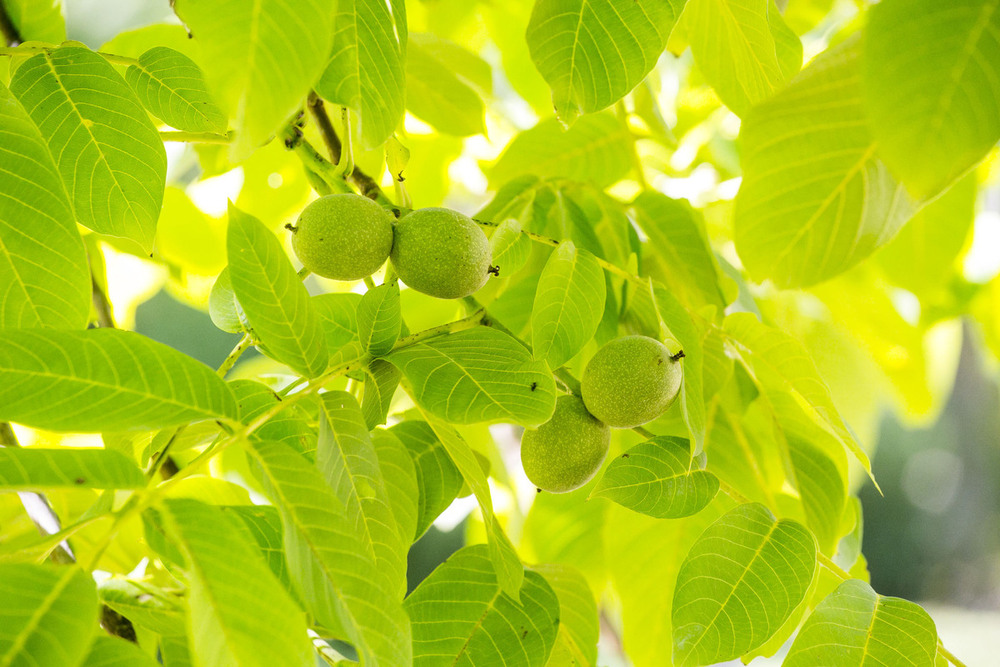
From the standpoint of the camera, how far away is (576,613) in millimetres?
641

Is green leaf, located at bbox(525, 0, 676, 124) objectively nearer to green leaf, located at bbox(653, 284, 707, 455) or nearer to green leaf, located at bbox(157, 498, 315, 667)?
green leaf, located at bbox(653, 284, 707, 455)

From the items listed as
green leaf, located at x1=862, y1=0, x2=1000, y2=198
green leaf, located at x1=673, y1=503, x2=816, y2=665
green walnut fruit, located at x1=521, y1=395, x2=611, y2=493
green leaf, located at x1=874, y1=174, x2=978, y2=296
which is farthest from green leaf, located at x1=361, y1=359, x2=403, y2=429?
green leaf, located at x1=874, y1=174, x2=978, y2=296

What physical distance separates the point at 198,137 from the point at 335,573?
423 millimetres

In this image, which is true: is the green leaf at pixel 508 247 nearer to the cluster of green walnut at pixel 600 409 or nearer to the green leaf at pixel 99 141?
the cluster of green walnut at pixel 600 409

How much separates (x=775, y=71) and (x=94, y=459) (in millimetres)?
537

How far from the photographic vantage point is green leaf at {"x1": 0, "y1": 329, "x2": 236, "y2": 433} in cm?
38

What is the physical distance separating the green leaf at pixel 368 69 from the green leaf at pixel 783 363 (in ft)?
1.18

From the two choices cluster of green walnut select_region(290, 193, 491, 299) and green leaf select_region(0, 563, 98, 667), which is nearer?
green leaf select_region(0, 563, 98, 667)

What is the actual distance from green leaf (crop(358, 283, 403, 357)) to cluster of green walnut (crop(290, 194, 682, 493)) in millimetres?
51

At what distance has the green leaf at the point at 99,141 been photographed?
1.76ft

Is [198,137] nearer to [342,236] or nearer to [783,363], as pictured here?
[342,236]

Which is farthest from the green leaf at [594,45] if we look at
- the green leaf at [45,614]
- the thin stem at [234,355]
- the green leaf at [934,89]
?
the green leaf at [45,614]

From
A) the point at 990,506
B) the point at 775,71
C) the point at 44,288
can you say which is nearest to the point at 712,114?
the point at 775,71

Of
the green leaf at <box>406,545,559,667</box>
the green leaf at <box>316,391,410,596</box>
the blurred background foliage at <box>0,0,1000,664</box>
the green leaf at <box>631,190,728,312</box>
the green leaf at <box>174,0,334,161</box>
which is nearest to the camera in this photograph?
the green leaf at <box>174,0,334,161</box>
